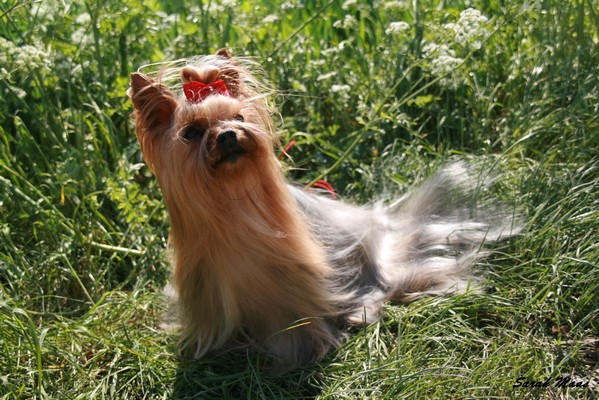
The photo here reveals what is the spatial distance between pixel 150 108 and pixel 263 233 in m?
0.67

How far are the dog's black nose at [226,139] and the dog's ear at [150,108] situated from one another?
0.25m

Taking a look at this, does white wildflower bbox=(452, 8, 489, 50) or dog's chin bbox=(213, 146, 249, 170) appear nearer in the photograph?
dog's chin bbox=(213, 146, 249, 170)

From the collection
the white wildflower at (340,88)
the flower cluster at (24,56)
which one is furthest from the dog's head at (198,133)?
the white wildflower at (340,88)

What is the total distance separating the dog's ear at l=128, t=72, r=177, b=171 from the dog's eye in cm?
10

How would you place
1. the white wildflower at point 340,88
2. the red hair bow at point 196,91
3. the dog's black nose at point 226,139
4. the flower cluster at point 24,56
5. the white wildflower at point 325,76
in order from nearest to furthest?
1. the dog's black nose at point 226,139
2. the red hair bow at point 196,91
3. the flower cluster at point 24,56
4. the white wildflower at point 340,88
5. the white wildflower at point 325,76

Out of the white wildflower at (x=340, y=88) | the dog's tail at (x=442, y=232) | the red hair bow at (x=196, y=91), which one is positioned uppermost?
the red hair bow at (x=196, y=91)

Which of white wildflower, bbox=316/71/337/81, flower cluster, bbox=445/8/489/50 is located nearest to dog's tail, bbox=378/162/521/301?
flower cluster, bbox=445/8/489/50

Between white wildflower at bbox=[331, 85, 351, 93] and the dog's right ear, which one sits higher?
the dog's right ear

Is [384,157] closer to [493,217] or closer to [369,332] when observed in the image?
[493,217]

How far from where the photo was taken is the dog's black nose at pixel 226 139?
2.80 m

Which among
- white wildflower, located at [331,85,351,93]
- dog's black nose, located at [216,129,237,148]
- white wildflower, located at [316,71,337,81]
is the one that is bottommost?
white wildflower, located at [331,85,351,93]

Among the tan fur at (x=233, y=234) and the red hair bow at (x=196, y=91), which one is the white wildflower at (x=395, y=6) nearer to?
the tan fur at (x=233, y=234)

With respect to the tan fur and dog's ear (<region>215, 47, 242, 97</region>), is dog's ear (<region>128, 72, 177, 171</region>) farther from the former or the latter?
dog's ear (<region>215, 47, 242, 97</region>)

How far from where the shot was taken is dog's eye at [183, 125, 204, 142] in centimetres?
288
